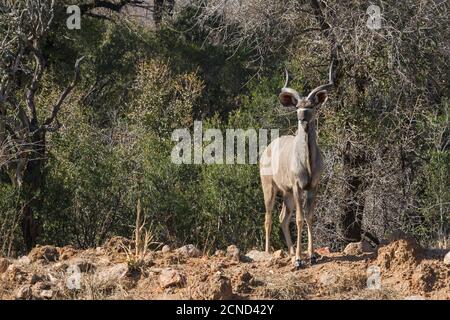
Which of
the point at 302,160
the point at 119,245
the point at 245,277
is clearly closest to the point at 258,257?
the point at 302,160

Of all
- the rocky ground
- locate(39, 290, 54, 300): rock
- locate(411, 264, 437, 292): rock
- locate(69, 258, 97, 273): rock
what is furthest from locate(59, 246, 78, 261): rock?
locate(411, 264, 437, 292): rock

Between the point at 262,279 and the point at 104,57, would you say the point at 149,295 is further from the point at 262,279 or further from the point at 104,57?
the point at 104,57

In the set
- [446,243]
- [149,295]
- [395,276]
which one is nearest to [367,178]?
[446,243]

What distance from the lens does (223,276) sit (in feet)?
31.3

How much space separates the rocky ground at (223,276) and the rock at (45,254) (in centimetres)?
1

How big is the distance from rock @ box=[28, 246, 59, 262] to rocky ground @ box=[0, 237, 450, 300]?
1 centimetres

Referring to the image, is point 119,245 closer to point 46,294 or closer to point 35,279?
point 35,279

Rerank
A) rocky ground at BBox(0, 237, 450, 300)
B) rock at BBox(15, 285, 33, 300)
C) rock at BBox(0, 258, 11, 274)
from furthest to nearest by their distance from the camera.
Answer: rock at BBox(0, 258, 11, 274)
rocky ground at BBox(0, 237, 450, 300)
rock at BBox(15, 285, 33, 300)

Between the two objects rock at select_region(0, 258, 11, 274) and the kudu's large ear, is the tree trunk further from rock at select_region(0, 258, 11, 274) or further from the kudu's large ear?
the kudu's large ear

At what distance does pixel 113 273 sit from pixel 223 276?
1301mm

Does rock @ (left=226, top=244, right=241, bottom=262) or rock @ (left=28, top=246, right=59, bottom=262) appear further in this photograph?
rock @ (left=226, top=244, right=241, bottom=262)

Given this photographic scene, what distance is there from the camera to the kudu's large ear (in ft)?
37.1

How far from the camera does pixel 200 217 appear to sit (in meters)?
→ 17.3

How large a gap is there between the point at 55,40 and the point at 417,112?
37.0 feet
